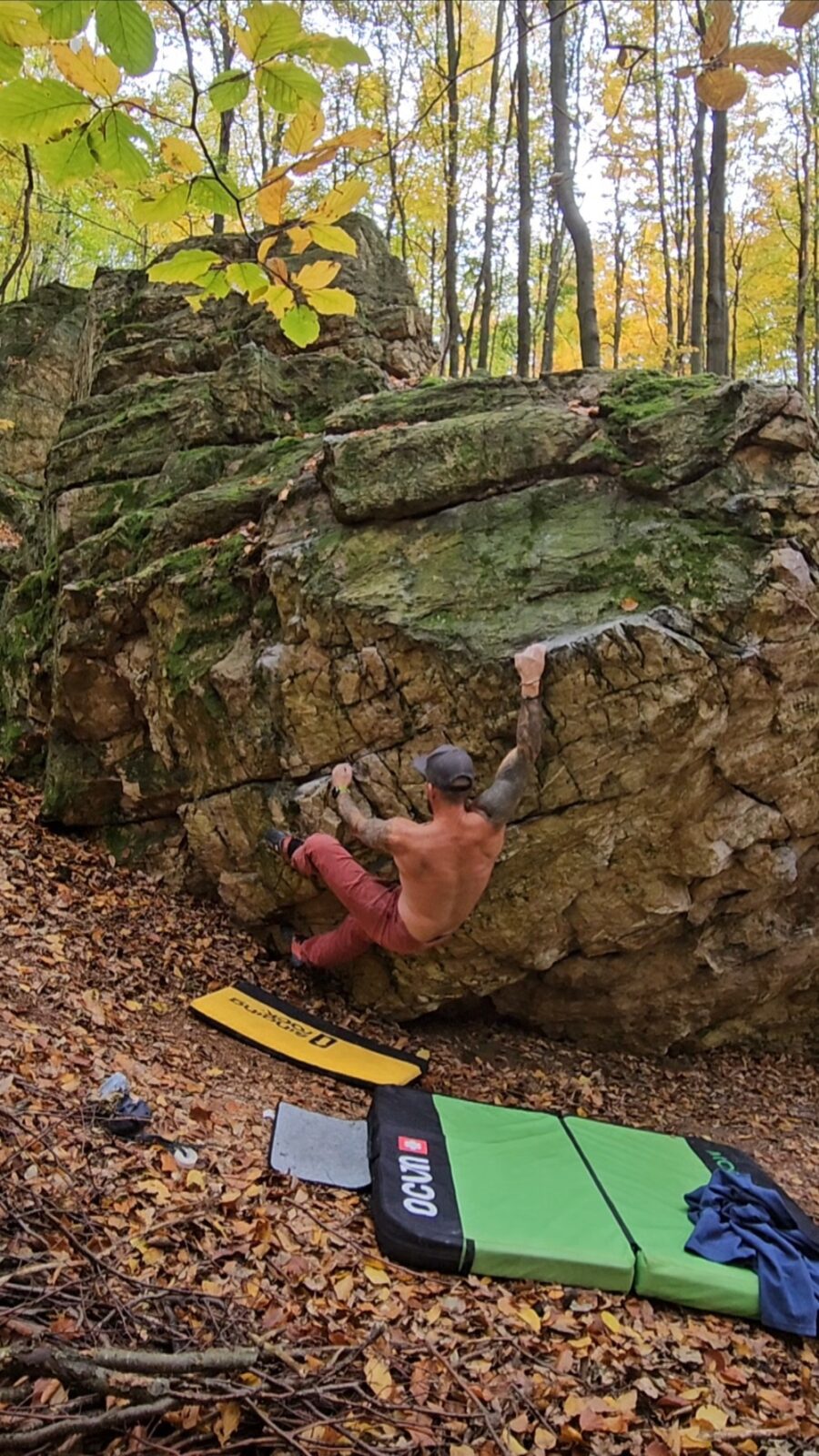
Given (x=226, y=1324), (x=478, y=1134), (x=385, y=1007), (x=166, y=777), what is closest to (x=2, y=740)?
(x=166, y=777)

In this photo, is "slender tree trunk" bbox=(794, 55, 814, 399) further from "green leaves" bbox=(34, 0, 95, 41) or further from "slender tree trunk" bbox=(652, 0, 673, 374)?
"green leaves" bbox=(34, 0, 95, 41)

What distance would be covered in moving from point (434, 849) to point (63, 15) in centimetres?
422

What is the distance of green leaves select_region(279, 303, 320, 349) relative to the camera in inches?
82.1

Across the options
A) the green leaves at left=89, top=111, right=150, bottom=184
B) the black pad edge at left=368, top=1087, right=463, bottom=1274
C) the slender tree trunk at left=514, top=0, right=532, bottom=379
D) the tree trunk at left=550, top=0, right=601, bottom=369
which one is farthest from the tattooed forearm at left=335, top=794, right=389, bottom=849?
the slender tree trunk at left=514, top=0, right=532, bottom=379

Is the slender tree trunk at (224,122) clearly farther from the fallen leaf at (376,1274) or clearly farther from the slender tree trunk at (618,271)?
the fallen leaf at (376,1274)

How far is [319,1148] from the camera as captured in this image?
4.16 metres

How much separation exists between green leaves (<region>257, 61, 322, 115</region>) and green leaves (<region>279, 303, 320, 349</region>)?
47cm

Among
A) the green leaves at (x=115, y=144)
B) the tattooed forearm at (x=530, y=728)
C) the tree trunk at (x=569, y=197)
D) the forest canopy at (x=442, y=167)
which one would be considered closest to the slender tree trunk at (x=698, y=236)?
the forest canopy at (x=442, y=167)

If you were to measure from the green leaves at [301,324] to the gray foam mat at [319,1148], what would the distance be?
3.58m

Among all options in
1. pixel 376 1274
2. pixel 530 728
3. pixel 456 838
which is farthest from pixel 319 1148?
pixel 530 728

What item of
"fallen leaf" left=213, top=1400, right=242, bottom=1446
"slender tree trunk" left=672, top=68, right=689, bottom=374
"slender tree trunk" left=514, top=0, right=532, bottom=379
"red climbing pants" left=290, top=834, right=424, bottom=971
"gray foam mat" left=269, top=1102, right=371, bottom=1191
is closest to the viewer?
"fallen leaf" left=213, top=1400, right=242, bottom=1446

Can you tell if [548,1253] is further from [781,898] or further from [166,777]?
[166,777]

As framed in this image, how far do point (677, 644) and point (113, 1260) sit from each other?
4424mm

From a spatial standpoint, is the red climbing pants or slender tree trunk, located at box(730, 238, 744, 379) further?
slender tree trunk, located at box(730, 238, 744, 379)
